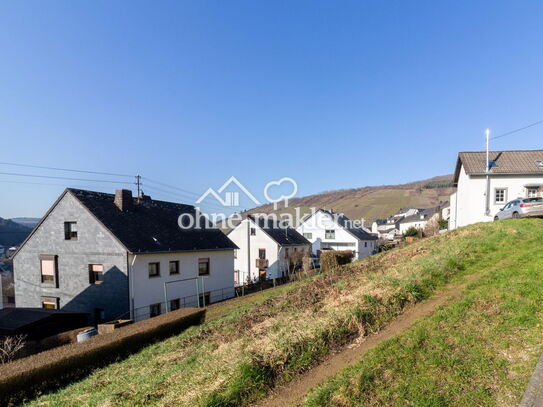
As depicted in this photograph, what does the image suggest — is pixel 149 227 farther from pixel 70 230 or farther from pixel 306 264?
pixel 306 264

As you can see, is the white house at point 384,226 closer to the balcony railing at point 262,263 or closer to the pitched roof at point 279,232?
the pitched roof at point 279,232

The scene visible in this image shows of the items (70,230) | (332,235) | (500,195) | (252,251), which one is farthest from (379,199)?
(70,230)

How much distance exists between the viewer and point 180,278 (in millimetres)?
22750

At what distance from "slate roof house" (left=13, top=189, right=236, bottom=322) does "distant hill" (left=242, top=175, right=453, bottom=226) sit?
70750 mm

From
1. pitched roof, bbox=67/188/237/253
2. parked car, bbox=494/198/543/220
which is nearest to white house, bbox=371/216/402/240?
pitched roof, bbox=67/188/237/253

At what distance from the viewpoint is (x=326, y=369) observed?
505 centimetres

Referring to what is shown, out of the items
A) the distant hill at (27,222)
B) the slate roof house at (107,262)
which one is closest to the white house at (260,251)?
the slate roof house at (107,262)

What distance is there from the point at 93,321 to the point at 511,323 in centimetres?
2229

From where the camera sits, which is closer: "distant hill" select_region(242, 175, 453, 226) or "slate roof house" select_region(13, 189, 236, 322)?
"slate roof house" select_region(13, 189, 236, 322)

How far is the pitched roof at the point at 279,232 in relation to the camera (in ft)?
126

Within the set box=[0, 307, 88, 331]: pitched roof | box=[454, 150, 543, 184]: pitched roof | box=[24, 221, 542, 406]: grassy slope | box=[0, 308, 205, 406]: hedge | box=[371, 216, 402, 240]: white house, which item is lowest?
→ box=[371, 216, 402, 240]: white house

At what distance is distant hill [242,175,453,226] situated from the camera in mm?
114312

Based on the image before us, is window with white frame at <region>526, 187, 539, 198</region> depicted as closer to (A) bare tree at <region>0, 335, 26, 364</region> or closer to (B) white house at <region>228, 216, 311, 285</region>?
(B) white house at <region>228, 216, 311, 285</region>

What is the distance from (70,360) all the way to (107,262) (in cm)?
1337
